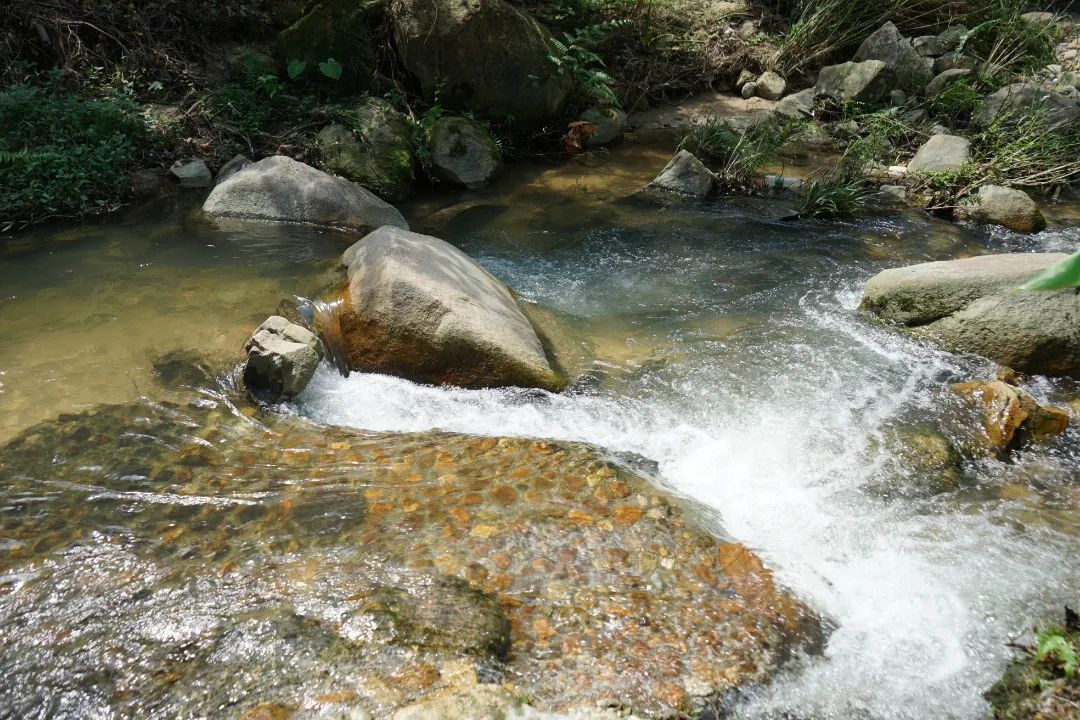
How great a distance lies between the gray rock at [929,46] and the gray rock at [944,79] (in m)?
0.98

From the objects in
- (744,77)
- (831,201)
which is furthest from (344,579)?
(744,77)

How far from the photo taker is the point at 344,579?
248cm

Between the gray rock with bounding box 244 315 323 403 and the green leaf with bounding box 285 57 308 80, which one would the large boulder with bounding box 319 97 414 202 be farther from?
the gray rock with bounding box 244 315 323 403

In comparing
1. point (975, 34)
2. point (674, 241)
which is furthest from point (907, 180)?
point (975, 34)

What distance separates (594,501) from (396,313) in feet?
5.52

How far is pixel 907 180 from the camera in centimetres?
760

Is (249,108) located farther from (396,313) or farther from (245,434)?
(245,434)

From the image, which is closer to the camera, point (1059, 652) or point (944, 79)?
point (1059, 652)

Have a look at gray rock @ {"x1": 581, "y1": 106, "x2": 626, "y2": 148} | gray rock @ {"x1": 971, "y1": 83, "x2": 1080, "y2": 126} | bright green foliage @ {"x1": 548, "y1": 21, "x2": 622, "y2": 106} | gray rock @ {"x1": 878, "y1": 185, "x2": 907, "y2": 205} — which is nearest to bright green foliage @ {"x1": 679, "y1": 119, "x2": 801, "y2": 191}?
gray rock @ {"x1": 581, "y1": 106, "x2": 626, "y2": 148}

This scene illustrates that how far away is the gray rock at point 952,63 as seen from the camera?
32.3 ft

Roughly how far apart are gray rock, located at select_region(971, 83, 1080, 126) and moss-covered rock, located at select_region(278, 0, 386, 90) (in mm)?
7140

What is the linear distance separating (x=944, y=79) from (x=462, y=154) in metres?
6.87

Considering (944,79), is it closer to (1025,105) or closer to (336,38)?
(1025,105)

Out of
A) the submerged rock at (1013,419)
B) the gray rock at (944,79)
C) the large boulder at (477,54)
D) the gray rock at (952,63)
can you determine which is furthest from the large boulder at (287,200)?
the gray rock at (952,63)
